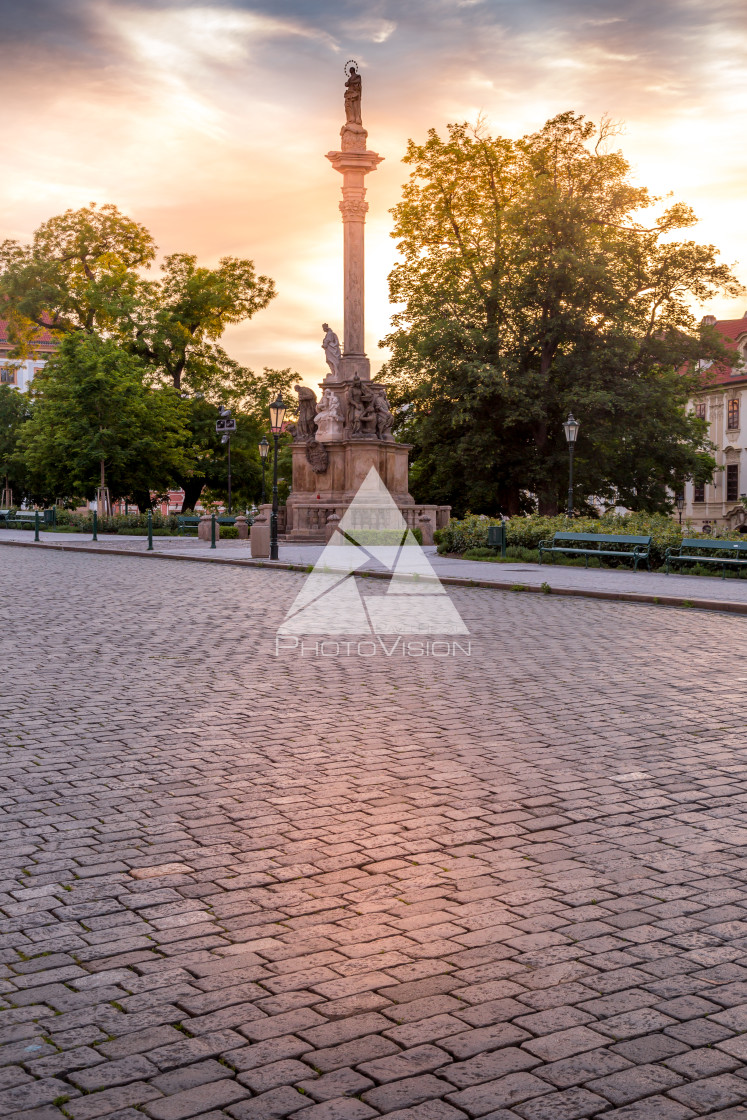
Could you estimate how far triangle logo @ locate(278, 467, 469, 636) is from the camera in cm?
1453

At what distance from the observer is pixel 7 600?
1794cm

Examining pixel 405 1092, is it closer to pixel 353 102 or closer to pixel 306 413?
pixel 306 413

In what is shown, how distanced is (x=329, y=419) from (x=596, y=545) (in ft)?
46.1

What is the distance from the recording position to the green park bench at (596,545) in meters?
25.1

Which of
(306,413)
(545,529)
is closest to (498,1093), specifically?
(545,529)

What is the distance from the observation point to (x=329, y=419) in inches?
1532

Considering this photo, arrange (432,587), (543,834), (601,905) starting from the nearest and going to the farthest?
(601,905) → (543,834) → (432,587)

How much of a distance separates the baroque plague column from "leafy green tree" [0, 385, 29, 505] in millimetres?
40737

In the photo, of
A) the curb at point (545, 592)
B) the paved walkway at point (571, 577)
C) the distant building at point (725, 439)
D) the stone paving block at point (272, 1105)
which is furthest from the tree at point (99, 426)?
the stone paving block at point (272, 1105)

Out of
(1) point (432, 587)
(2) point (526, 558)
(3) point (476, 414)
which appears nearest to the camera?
(1) point (432, 587)

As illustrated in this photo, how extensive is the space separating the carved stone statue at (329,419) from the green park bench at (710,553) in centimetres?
1646

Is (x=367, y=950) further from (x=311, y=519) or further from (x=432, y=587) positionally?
(x=311, y=519)

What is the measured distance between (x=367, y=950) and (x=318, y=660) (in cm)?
725

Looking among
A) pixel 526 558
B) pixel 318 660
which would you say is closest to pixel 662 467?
pixel 526 558
